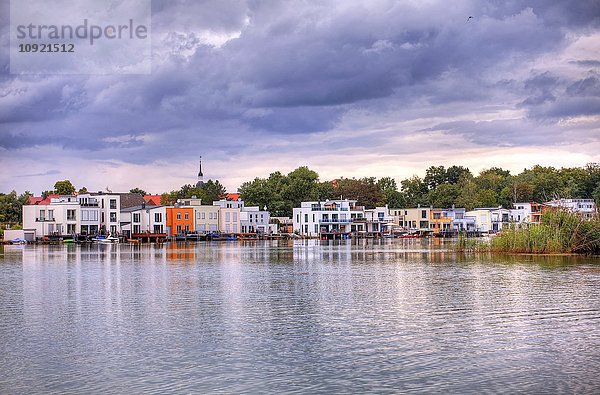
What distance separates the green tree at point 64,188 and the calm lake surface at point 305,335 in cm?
10012

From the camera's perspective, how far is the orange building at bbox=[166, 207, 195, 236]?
412 ft

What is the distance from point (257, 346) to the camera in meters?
18.3

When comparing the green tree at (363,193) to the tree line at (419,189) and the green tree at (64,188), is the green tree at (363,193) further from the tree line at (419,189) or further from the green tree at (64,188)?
the green tree at (64,188)

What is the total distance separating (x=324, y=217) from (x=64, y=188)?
48.7 metres

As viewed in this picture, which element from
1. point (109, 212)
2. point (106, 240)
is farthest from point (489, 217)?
point (106, 240)

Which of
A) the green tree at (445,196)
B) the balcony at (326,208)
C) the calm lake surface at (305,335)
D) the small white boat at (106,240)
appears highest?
the green tree at (445,196)

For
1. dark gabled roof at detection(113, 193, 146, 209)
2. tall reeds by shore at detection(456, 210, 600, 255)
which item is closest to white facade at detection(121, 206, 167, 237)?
dark gabled roof at detection(113, 193, 146, 209)

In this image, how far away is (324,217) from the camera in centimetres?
13950

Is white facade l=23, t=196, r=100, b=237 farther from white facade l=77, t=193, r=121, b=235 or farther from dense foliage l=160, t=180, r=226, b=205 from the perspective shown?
dense foliage l=160, t=180, r=226, b=205

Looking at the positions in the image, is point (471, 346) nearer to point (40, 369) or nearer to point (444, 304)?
point (444, 304)

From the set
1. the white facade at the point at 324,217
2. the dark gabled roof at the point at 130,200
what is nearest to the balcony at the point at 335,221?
the white facade at the point at 324,217

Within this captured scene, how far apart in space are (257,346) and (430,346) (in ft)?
14.2

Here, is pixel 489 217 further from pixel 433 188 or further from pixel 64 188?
pixel 64 188

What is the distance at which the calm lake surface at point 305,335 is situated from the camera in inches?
583
